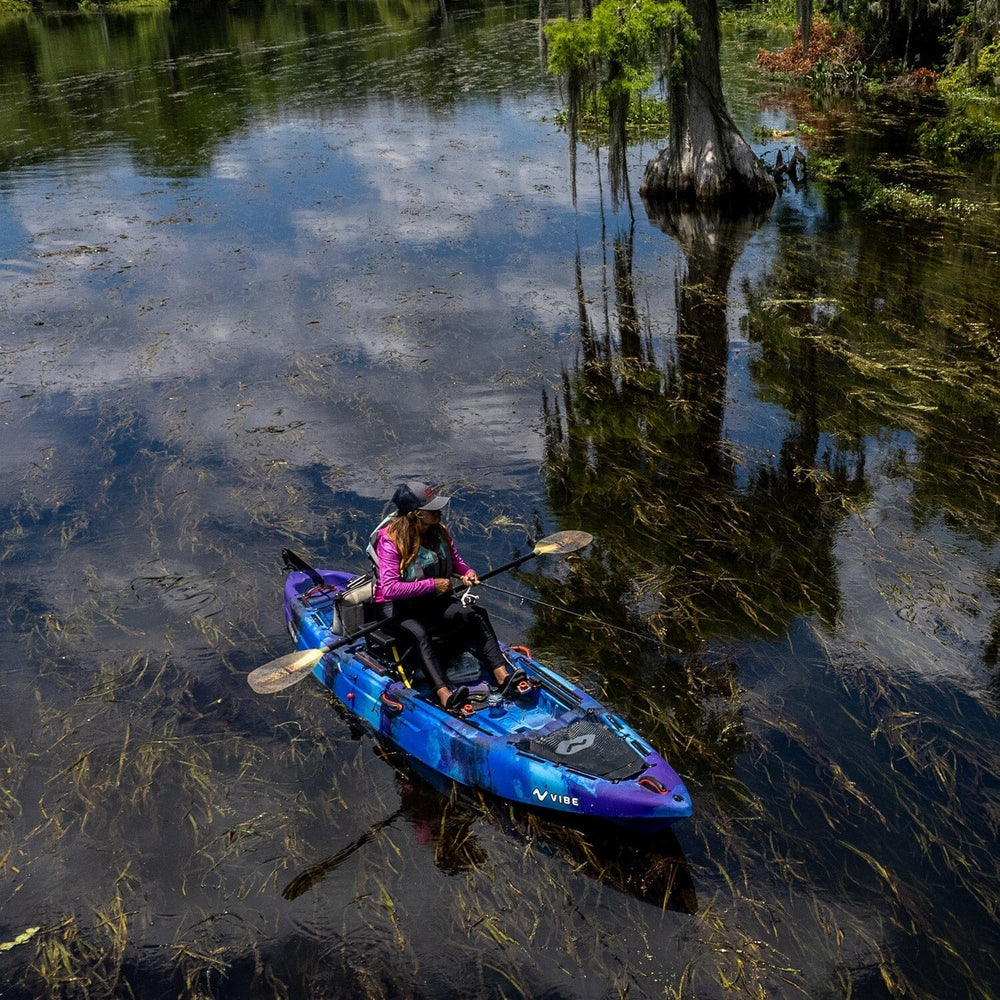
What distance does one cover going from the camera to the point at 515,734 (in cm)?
800

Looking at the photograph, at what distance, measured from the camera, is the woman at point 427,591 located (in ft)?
28.0

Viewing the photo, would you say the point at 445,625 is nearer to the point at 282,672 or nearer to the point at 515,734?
the point at 515,734

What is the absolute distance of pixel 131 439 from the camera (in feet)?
47.6

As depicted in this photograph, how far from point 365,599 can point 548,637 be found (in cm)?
209

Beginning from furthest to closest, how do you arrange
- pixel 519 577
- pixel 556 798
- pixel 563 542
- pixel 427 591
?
1. pixel 519 577
2. pixel 563 542
3. pixel 427 591
4. pixel 556 798

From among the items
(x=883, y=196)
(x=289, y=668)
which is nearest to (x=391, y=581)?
(x=289, y=668)

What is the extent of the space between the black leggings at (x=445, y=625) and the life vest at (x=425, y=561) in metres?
0.22

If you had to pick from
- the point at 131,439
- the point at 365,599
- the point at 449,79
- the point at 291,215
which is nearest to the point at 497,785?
the point at 365,599

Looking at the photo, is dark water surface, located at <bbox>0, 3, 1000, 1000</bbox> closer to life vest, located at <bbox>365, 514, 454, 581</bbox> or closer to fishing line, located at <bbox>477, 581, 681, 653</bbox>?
fishing line, located at <bbox>477, 581, 681, 653</bbox>

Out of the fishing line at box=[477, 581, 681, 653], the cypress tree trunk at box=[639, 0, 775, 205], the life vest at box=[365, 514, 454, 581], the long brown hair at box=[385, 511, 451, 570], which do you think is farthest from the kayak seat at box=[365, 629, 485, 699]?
the cypress tree trunk at box=[639, 0, 775, 205]

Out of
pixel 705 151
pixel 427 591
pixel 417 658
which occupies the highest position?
pixel 705 151

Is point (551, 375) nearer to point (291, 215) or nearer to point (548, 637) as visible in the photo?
point (548, 637)

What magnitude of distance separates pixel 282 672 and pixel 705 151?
20.0 m

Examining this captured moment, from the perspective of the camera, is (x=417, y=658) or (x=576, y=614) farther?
(x=576, y=614)
